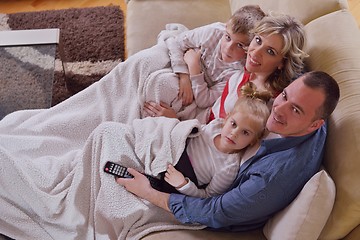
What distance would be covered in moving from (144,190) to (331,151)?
0.60m

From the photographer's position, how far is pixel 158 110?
1.87 meters

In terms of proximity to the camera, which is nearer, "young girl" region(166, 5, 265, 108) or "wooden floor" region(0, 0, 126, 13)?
"young girl" region(166, 5, 265, 108)

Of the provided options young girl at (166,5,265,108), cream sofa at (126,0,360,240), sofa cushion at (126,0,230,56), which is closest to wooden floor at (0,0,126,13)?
sofa cushion at (126,0,230,56)

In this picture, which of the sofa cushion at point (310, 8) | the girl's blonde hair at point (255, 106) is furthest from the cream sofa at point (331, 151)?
the girl's blonde hair at point (255, 106)

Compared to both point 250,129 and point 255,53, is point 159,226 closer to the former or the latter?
point 250,129

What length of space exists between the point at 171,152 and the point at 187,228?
0.85ft

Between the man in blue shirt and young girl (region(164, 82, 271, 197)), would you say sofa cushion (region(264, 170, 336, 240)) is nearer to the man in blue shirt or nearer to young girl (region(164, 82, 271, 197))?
the man in blue shirt

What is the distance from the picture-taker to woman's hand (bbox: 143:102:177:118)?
1863 mm

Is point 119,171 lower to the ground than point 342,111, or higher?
lower

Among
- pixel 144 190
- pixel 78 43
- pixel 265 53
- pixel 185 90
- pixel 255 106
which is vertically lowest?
pixel 78 43

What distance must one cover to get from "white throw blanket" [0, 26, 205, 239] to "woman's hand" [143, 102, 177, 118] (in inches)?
1.1

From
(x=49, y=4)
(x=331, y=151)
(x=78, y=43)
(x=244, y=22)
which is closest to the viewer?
(x=331, y=151)

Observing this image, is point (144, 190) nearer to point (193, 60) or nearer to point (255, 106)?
point (255, 106)

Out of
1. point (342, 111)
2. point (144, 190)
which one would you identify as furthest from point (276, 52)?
point (144, 190)
